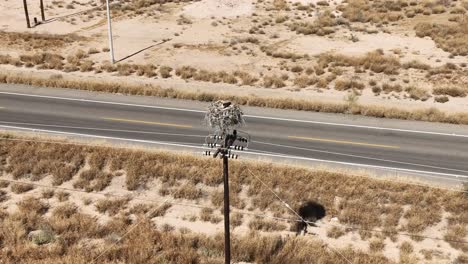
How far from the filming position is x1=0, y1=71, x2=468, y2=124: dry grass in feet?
96.9

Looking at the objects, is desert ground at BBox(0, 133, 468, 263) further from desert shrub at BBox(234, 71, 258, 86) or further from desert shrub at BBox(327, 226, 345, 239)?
desert shrub at BBox(234, 71, 258, 86)

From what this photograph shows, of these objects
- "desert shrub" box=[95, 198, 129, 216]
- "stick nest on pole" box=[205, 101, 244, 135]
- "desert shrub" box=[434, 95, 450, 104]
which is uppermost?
"stick nest on pole" box=[205, 101, 244, 135]

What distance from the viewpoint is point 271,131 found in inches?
1094

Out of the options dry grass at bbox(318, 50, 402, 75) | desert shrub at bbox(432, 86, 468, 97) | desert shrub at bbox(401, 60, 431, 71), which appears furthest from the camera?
desert shrub at bbox(401, 60, 431, 71)

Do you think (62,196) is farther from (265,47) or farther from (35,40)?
(35,40)

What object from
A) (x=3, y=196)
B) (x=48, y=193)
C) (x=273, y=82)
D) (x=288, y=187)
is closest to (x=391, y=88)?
(x=273, y=82)

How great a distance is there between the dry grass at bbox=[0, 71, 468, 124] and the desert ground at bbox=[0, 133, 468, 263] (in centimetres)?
820

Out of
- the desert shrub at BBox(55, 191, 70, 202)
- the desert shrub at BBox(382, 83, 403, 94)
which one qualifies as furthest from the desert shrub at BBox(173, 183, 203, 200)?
the desert shrub at BBox(382, 83, 403, 94)

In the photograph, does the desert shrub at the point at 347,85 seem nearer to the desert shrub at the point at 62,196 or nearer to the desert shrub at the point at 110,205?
the desert shrub at the point at 110,205

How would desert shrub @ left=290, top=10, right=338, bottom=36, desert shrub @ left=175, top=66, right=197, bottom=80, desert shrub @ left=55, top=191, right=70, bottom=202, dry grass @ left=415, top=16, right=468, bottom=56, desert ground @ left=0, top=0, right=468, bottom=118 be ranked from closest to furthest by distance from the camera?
desert shrub @ left=55, top=191, right=70, bottom=202 → desert ground @ left=0, top=0, right=468, bottom=118 → desert shrub @ left=175, top=66, right=197, bottom=80 → dry grass @ left=415, top=16, right=468, bottom=56 → desert shrub @ left=290, top=10, right=338, bottom=36

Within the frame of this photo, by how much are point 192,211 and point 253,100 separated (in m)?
11.3

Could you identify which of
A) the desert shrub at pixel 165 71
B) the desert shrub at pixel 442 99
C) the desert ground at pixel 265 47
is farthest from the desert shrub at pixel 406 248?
the desert shrub at pixel 165 71

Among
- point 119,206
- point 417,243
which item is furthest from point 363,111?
point 119,206

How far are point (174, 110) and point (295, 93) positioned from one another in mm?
9102
